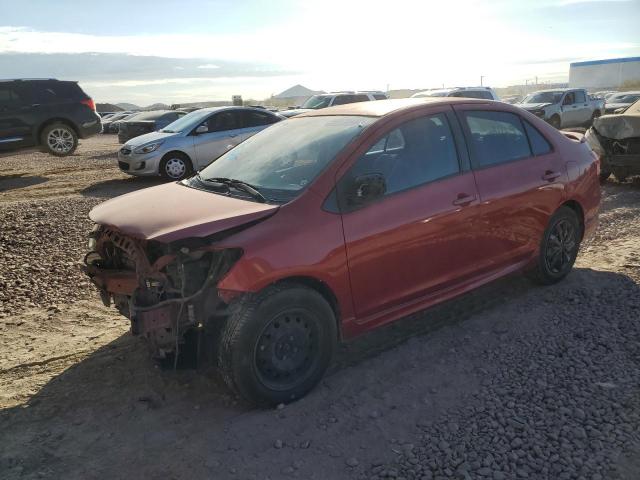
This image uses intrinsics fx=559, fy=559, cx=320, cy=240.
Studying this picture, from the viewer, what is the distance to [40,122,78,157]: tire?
528 inches

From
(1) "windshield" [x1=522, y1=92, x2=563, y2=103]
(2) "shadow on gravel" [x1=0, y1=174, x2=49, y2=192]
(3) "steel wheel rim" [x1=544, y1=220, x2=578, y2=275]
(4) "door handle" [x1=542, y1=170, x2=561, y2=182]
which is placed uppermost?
(4) "door handle" [x1=542, y1=170, x2=561, y2=182]

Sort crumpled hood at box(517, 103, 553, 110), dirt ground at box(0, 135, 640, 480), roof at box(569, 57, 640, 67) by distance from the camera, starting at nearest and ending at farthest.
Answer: dirt ground at box(0, 135, 640, 480), crumpled hood at box(517, 103, 553, 110), roof at box(569, 57, 640, 67)

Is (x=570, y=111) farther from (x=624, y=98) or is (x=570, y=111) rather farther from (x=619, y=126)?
(x=619, y=126)

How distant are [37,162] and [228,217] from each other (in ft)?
50.5

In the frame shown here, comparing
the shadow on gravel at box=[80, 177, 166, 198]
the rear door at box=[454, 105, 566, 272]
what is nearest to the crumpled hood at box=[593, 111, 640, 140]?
the rear door at box=[454, 105, 566, 272]

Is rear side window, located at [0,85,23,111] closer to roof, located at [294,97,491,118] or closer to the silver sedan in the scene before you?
the silver sedan

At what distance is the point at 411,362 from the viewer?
3873 millimetres

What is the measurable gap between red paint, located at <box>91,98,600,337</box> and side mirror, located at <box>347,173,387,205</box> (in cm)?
8

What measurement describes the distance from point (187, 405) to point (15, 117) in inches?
466

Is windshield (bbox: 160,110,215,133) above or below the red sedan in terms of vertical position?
above

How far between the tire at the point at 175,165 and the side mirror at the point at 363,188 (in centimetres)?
870

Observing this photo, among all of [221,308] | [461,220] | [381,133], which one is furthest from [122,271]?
[461,220]

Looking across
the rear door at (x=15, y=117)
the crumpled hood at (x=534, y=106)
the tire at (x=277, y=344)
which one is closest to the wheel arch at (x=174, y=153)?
the rear door at (x=15, y=117)

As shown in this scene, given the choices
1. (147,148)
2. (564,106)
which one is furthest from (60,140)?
(564,106)
